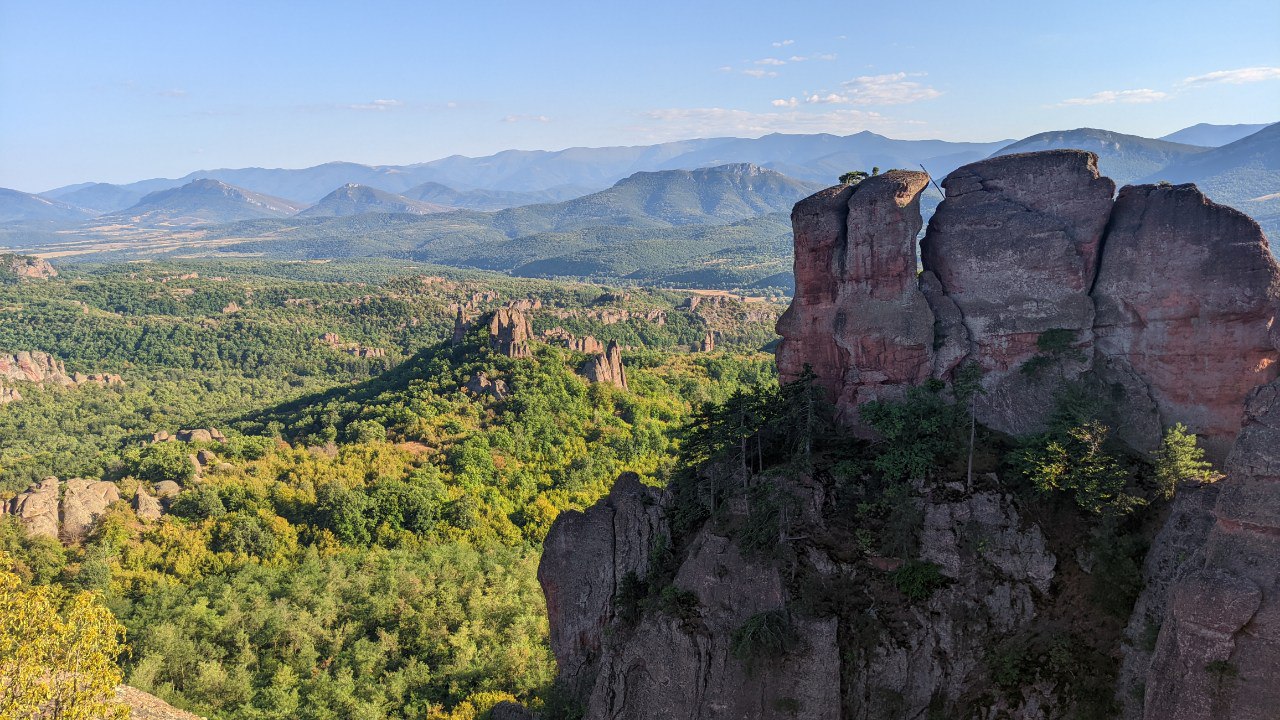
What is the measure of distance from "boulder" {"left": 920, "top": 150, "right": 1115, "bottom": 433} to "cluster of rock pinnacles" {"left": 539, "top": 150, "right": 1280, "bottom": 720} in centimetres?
8

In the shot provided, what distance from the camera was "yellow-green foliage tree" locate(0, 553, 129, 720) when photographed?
65.3 ft

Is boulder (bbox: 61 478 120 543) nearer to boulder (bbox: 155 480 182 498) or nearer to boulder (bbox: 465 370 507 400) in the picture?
boulder (bbox: 155 480 182 498)

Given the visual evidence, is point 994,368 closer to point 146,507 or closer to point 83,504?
point 146,507

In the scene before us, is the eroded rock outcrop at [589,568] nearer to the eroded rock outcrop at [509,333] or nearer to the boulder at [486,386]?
the boulder at [486,386]

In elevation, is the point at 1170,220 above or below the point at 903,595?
above

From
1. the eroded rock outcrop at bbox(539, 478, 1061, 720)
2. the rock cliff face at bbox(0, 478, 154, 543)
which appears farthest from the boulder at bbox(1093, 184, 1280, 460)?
the rock cliff face at bbox(0, 478, 154, 543)

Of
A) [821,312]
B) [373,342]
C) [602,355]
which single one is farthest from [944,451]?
[373,342]

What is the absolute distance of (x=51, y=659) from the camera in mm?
21062

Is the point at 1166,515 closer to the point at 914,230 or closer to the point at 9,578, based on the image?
the point at 914,230

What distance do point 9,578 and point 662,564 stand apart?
71.6ft

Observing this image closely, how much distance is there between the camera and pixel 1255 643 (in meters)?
18.0

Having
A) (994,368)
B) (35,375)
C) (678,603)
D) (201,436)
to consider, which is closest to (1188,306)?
(994,368)

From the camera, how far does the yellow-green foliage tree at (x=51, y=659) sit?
19.9 metres

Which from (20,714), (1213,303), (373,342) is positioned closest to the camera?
(20,714)
